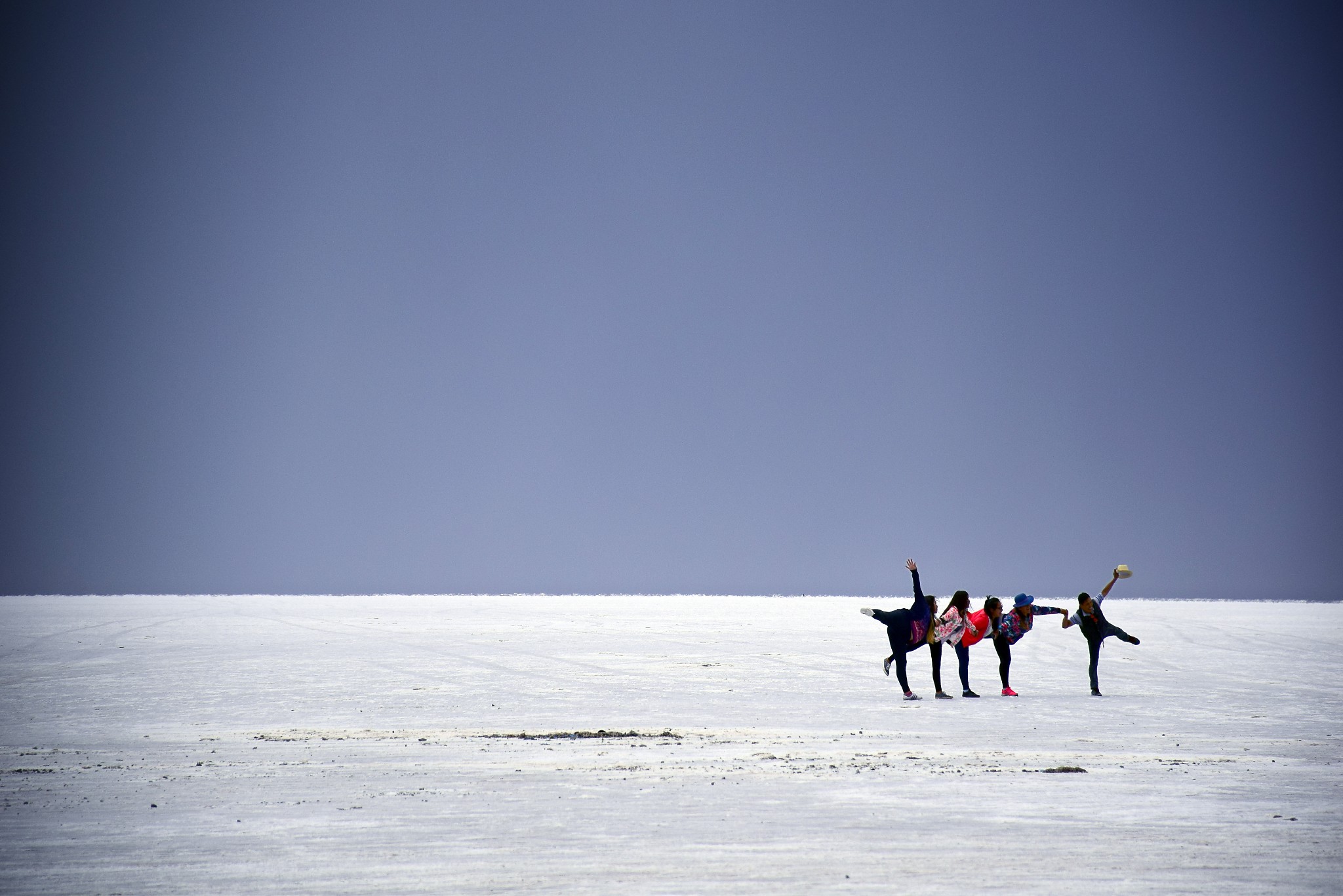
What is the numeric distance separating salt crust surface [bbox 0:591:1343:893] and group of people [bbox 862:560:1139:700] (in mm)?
549

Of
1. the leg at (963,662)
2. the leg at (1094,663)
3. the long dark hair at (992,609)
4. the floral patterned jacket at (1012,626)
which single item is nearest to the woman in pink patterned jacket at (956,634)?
the leg at (963,662)

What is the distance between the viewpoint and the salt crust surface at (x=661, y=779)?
324 inches

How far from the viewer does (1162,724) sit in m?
16.0

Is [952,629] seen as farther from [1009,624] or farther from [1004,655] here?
[1004,655]

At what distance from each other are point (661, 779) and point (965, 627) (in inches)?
347

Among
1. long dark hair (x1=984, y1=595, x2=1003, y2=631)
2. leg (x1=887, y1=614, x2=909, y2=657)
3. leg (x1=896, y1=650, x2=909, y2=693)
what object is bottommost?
leg (x1=896, y1=650, x2=909, y2=693)

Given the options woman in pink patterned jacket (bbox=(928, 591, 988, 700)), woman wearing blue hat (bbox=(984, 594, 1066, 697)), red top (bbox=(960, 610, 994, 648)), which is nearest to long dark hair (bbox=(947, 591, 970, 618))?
woman in pink patterned jacket (bbox=(928, 591, 988, 700))

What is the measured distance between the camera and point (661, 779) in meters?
11.9

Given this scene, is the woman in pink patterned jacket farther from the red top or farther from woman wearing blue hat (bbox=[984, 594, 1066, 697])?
woman wearing blue hat (bbox=[984, 594, 1066, 697])

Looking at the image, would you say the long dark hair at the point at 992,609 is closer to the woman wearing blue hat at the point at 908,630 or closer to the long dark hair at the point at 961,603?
the long dark hair at the point at 961,603

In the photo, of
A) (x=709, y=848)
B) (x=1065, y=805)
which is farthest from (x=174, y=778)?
(x=1065, y=805)

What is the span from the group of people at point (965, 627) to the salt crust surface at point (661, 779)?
1.80 ft

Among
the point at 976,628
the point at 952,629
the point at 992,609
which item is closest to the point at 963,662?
the point at 976,628

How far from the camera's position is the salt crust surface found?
823 cm
